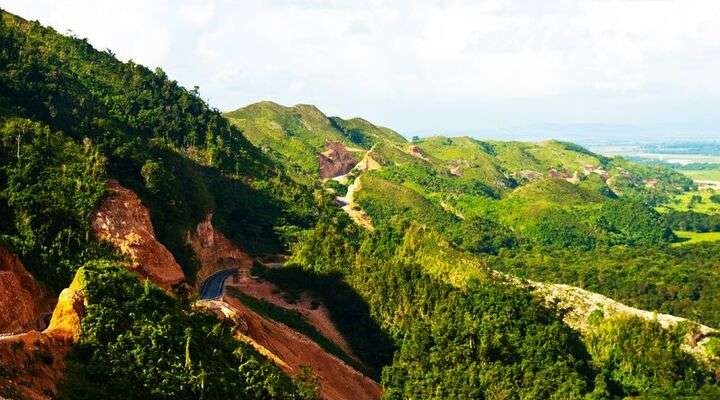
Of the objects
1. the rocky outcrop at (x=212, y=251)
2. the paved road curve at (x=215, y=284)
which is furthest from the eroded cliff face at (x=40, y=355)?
the rocky outcrop at (x=212, y=251)

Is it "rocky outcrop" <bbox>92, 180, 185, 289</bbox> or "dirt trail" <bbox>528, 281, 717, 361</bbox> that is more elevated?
"rocky outcrop" <bbox>92, 180, 185, 289</bbox>

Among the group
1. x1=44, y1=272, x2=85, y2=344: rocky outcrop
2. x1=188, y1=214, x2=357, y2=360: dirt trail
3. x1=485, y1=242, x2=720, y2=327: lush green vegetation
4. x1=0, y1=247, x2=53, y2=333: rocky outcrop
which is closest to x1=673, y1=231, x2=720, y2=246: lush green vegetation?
x1=485, y1=242, x2=720, y2=327: lush green vegetation

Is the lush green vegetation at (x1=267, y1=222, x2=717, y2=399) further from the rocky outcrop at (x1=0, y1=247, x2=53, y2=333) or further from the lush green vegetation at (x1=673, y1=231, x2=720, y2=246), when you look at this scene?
the lush green vegetation at (x1=673, y1=231, x2=720, y2=246)

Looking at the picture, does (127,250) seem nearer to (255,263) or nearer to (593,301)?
(255,263)

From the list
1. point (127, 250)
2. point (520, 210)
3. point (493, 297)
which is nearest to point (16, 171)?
point (127, 250)

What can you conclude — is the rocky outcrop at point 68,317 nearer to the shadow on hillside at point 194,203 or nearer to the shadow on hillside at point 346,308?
the shadow on hillside at point 194,203

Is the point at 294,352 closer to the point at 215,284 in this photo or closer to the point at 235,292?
the point at 235,292
